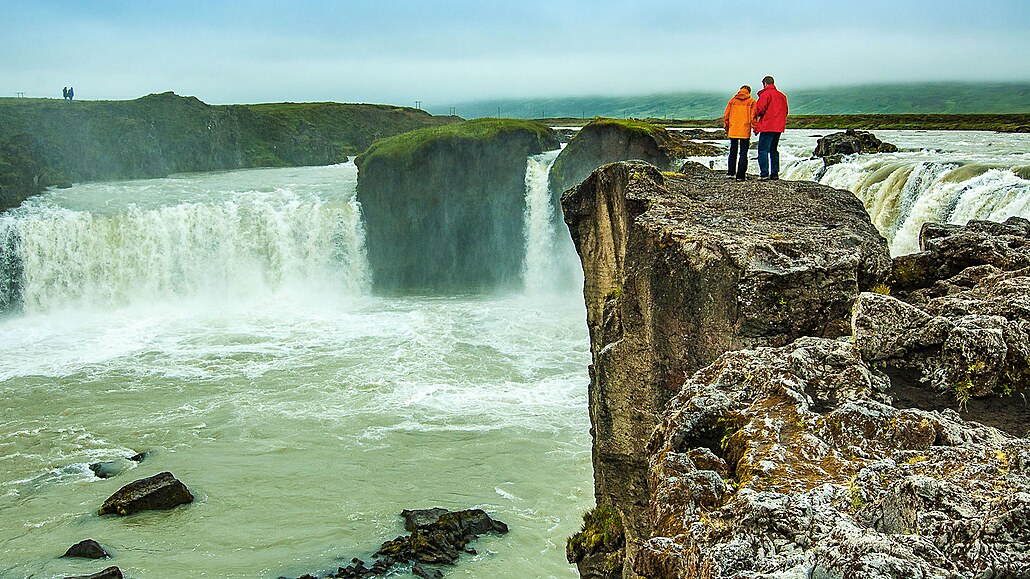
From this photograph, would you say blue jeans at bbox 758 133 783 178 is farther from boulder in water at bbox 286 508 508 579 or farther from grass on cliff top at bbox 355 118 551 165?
grass on cliff top at bbox 355 118 551 165

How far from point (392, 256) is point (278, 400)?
63.0 ft

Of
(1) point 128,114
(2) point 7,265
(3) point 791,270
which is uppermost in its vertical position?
(1) point 128,114

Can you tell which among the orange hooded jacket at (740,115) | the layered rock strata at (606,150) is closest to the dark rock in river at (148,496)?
the orange hooded jacket at (740,115)

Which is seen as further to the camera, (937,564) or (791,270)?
(791,270)

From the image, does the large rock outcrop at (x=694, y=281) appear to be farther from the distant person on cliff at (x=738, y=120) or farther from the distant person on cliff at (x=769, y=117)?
the distant person on cliff at (x=769, y=117)

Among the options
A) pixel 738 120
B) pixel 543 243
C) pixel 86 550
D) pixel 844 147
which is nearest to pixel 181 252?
pixel 543 243

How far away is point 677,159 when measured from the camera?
125 ft

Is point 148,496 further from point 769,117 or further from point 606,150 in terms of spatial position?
point 606,150

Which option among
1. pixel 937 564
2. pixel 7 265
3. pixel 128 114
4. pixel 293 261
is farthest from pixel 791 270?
pixel 128 114

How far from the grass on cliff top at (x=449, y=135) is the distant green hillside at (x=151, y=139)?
58.1 ft

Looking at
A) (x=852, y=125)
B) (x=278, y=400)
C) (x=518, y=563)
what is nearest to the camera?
(x=518, y=563)

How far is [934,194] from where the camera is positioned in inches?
913

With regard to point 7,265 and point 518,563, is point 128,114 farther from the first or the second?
point 518,563

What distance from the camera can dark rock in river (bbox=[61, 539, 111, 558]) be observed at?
14742mm
